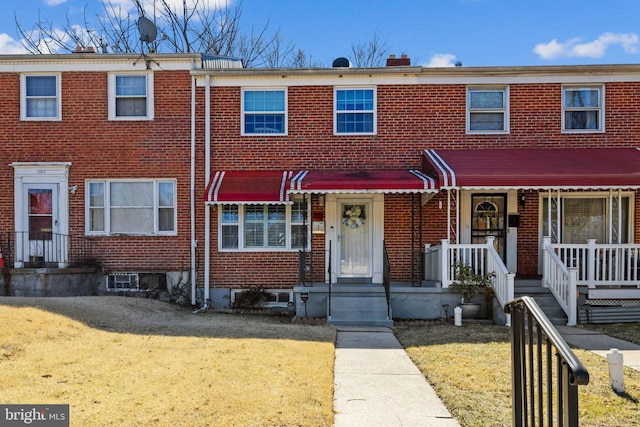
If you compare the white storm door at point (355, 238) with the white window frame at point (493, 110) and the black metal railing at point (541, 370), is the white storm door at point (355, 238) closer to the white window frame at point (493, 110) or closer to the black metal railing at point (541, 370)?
the white window frame at point (493, 110)

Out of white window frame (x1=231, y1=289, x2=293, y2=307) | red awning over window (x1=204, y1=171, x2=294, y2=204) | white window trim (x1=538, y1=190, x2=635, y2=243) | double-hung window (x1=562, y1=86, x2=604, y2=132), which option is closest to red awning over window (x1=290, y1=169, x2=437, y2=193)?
red awning over window (x1=204, y1=171, x2=294, y2=204)

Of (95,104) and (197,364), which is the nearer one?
(197,364)

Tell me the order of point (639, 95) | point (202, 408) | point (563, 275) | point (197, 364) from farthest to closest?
point (639, 95), point (563, 275), point (197, 364), point (202, 408)

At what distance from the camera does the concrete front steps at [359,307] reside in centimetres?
1155

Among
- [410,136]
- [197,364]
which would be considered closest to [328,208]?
[410,136]

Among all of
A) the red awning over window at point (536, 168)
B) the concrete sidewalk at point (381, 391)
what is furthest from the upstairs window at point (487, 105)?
the concrete sidewalk at point (381, 391)

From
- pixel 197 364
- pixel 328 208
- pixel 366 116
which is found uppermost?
pixel 366 116

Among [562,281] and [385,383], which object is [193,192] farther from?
[385,383]

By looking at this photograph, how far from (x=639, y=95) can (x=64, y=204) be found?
1425 centimetres

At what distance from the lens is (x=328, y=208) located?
1403 cm

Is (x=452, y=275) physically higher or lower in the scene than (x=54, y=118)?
lower

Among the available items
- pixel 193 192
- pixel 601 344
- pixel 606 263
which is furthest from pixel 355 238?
pixel 601 344

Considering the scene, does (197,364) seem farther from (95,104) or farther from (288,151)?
(95,104)

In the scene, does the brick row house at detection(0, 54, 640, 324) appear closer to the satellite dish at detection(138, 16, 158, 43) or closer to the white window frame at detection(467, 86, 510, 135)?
the white window frame at detection(467, 86, 510, 135)
